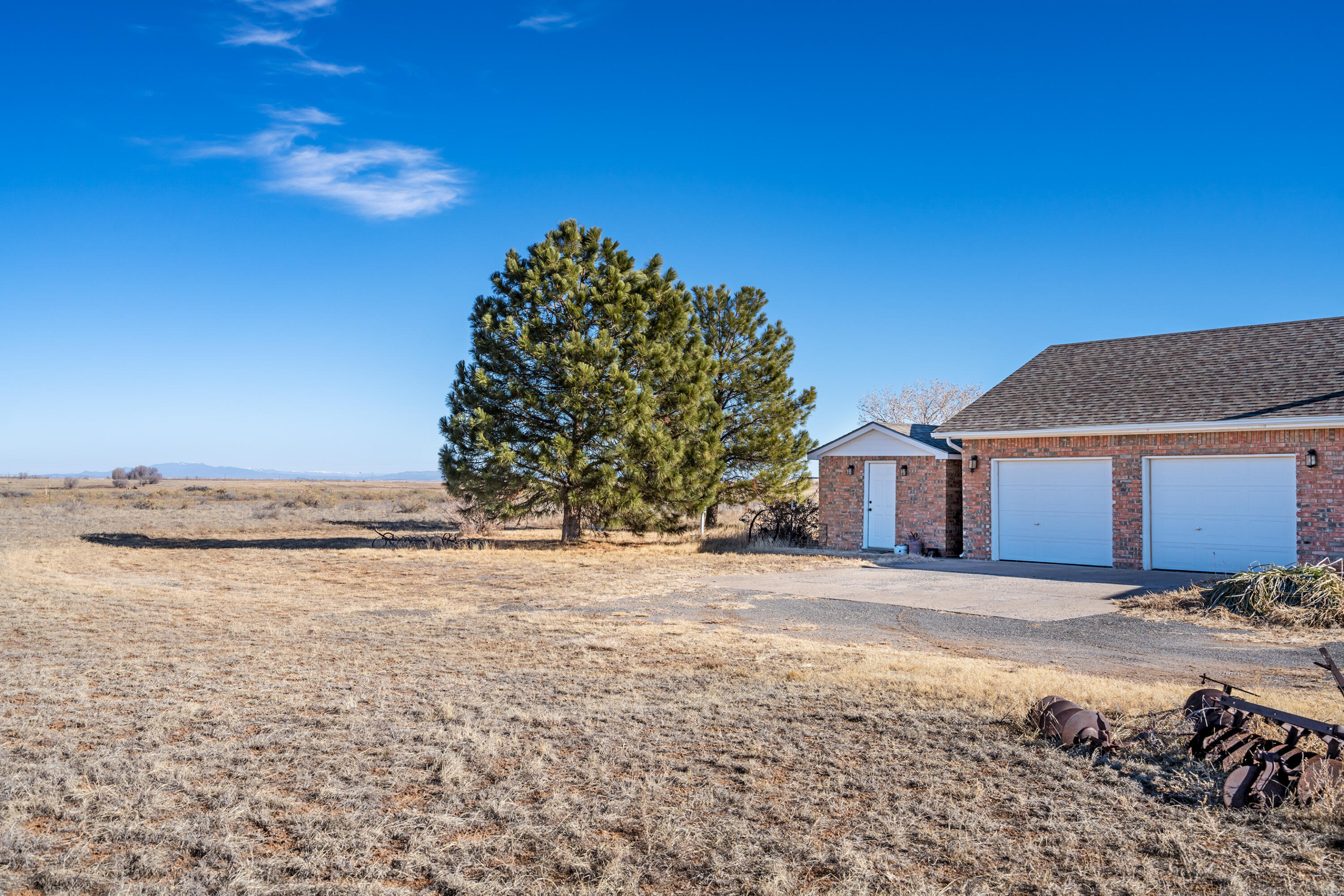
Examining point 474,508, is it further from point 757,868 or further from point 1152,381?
point 757,868

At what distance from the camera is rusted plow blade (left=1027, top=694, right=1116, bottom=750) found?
4.91 m

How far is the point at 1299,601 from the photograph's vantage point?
33.3 ft

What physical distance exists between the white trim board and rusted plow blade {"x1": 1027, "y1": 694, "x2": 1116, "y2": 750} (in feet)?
37.1

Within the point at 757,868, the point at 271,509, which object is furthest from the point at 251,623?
the point at 271,509

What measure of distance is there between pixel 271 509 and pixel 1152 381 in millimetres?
34340

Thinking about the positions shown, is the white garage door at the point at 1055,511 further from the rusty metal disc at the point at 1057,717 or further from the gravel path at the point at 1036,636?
the rusty metal disc at the point at 1057,717

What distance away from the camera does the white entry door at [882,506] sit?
64.0 feet

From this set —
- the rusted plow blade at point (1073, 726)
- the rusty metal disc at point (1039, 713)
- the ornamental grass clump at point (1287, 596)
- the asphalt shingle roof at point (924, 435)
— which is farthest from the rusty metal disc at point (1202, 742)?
the asphalt shingle roof at point (924, 435)

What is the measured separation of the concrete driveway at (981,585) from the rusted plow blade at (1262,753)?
5.51 metres

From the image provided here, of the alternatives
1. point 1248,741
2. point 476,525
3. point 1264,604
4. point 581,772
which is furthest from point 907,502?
point 581,772

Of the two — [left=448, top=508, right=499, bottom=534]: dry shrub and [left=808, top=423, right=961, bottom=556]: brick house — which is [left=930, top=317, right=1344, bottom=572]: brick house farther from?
[left=448, top=508, right=499, bottom=534]: dry shrub

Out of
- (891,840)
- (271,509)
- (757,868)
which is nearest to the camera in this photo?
(757,868)

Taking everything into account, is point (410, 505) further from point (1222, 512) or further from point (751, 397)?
point (1222, 512)

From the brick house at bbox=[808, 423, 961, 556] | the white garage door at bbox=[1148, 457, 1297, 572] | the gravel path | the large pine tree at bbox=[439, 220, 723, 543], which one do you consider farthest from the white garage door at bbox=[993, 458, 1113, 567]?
the large pine tree at bbox=[439, 220, 723, 543]
